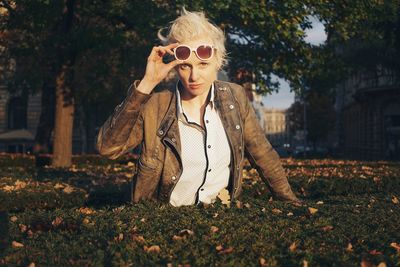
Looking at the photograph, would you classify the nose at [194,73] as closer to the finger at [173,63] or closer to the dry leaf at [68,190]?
the finger at [173,63]

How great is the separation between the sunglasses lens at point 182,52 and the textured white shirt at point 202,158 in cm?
42

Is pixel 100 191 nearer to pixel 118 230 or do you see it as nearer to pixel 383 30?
pixel 118 230

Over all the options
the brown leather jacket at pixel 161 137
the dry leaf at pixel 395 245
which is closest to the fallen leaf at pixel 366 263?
the dry leaf at pixel 395 245

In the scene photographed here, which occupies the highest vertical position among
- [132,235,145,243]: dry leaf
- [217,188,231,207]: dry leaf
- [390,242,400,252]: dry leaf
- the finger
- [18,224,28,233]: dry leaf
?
the finger

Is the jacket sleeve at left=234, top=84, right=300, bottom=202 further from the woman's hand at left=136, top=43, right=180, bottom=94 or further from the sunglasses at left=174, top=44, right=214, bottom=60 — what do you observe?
the woman's hand at left=136, top=43, right=180, bottom=94

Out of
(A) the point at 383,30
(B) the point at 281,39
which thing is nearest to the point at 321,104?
(A) the point at 383,30

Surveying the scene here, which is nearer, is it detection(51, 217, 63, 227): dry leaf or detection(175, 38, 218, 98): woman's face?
detection(51, 217, 63, 227): dry leaf

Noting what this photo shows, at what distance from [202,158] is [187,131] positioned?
0.82 ft

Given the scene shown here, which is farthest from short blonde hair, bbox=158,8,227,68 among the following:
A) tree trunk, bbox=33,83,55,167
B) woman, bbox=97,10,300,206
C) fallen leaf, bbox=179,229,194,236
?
tree trunk, bbox=33,83,55,167

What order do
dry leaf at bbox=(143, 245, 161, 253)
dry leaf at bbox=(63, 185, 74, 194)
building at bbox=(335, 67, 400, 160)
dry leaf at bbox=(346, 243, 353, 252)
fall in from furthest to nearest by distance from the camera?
building at bbox=(335, 67, 400, 160)
dry leaf at bbox=(63, 185, 74, 194)
dry leaf at bbox=(346, 243, 353, 252)
dry leaf at bbox=(143, 245, 161, 253)

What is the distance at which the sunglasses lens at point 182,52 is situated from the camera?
378 cm

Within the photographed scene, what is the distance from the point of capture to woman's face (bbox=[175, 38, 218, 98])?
389 cm

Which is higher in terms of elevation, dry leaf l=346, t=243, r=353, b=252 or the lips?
the lips

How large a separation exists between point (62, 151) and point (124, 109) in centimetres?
1315
